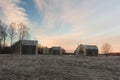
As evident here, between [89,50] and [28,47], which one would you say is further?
[89,50]

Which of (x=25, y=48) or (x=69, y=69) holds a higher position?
(x=25, y=48)

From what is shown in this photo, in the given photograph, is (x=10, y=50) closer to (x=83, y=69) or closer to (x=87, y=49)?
(x=87, y=49)

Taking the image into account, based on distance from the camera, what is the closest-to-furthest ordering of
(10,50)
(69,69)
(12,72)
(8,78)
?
(8,78), (12,72), (69,69), (10,50)

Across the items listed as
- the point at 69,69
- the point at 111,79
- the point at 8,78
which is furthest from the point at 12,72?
the point at 111,79

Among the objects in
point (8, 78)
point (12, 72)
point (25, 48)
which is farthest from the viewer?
point (25, 48)

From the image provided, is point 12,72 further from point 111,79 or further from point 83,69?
point 111,79

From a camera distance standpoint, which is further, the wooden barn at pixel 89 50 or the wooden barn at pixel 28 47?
the wooden barn at pixel 89 50

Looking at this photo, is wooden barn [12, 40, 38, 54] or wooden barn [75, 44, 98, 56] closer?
wooden barn [12, 40, 38, 54]

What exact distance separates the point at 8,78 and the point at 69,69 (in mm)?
5765

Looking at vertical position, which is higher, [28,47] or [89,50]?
[28,47]

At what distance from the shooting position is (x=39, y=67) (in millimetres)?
20422

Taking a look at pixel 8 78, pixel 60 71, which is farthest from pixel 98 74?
pixel 8 78

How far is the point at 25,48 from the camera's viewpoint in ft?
164

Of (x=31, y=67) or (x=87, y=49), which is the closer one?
(x=31, y=67)
